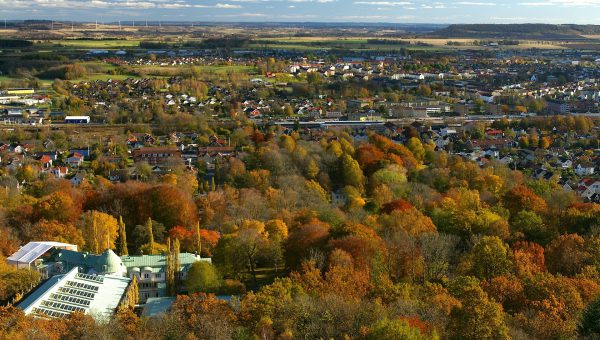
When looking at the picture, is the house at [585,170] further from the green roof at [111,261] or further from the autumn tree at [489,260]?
the green roof at [111,261]

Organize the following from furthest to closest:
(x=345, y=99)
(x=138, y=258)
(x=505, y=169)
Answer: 1. (x=345, y=99)
2. (x=505, y=169)
3. (x=138, y=258)

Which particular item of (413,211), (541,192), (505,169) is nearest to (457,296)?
(413,211)

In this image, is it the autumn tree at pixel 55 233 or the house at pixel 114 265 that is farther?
the autumn tree at pixel 55 233

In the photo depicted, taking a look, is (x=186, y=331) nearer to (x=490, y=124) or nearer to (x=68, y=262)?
(x=68, y=262)

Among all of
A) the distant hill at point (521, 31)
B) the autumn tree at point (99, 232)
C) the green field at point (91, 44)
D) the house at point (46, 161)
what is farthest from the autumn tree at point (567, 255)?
the distant hill at point (521, 31)

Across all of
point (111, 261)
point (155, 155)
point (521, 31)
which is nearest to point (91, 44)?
point (155, 155)

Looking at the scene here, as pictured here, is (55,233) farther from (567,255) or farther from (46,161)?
(46,161)
